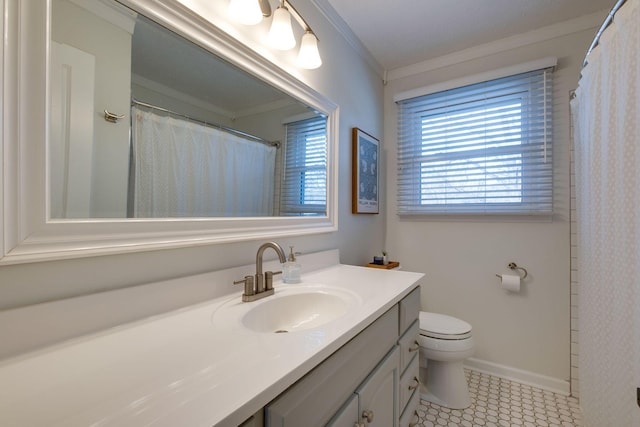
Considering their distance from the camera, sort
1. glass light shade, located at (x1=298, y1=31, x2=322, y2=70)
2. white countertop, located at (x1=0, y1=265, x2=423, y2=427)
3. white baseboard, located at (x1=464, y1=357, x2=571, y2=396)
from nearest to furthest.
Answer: white countertop, located at (x1=0, y1=265, x2=423, y2=427)
glass light shade, located at (x1=298, y1=31, x2=322, y2=70)
white baseboard, located at (x1=464, y1=357, x2=571, y2=396)

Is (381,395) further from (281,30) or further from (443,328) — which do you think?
(281,30)

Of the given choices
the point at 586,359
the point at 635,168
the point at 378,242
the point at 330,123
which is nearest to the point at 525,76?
the point at 635,168

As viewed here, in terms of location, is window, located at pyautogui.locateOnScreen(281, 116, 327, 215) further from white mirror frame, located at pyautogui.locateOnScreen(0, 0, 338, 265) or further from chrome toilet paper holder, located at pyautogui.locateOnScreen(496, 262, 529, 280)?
chrome toilet paper holder, located at pyautogui.locateOnScreen(496, 262, 529, 280)

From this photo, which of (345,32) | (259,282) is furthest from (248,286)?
(345,32)

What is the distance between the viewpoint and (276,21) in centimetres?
109

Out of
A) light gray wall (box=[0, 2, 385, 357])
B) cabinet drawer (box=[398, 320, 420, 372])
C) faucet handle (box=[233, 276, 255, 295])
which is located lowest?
cabinet drawer (box=[398, 320, 420, 372])

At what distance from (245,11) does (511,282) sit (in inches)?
80.6

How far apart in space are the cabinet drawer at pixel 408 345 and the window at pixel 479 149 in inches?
41.7

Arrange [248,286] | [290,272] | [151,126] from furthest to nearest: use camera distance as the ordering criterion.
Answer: [290,272] < [248,286] < [151,126]

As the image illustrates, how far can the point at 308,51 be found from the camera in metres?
1.26

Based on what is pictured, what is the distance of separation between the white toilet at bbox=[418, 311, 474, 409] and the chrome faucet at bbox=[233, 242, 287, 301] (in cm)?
107

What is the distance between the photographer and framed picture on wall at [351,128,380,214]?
1.80m

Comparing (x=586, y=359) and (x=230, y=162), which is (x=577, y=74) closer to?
(x=586, y=359)

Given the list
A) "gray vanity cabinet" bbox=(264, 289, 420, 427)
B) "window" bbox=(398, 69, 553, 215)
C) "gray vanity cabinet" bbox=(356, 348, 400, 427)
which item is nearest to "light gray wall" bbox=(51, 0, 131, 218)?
"gray vanity cabinet" bbox=(264, 289, 420, 427)
